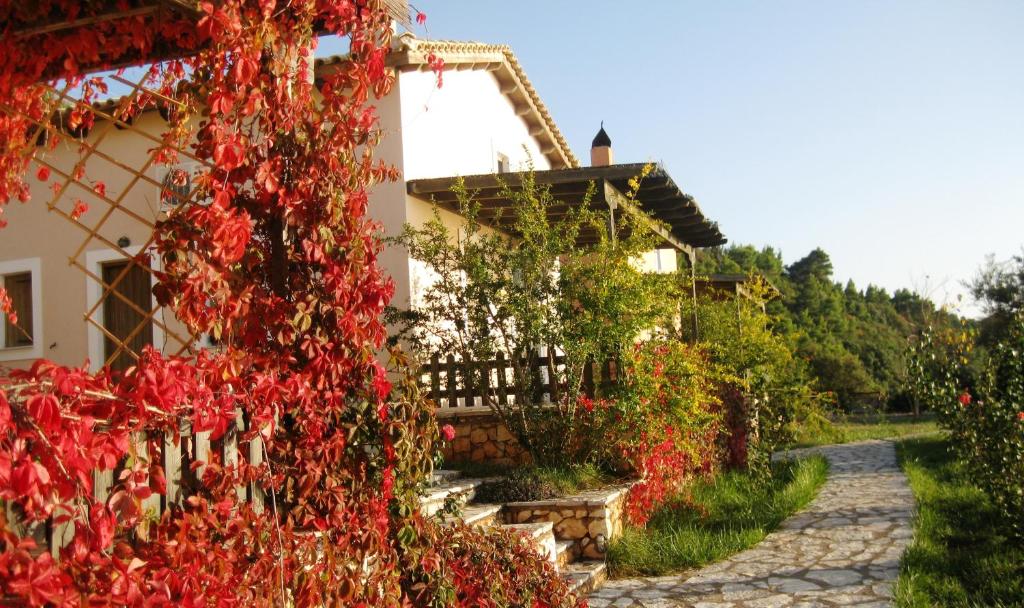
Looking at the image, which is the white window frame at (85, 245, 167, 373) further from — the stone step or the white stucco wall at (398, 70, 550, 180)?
the stone step

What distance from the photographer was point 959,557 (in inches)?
250

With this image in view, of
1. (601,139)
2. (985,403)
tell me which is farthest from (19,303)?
(985,403)

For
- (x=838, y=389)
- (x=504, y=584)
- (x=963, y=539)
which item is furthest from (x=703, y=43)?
(x=838, y=389)

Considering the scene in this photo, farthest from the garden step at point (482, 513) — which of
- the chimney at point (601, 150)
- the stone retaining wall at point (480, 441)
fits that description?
the chimney at point (601, 150)

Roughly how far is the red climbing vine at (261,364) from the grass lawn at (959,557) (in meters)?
3.22

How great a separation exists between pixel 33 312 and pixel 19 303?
37 cm

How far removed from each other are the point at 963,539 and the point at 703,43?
5.34m

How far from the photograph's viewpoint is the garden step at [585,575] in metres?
5.92

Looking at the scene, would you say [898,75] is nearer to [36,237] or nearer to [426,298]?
[426,298]

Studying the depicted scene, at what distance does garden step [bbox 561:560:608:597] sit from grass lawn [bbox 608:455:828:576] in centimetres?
16

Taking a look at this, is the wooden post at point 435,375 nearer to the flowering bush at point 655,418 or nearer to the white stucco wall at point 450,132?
the white stucco wall at point 450,132

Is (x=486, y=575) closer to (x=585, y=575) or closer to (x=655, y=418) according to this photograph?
(x=585, y=575)

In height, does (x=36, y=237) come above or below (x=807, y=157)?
below

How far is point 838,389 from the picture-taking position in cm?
2638
